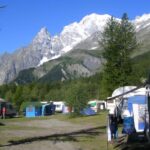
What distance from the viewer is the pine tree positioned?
58906mm

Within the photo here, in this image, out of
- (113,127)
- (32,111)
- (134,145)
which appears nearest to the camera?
(134,145)

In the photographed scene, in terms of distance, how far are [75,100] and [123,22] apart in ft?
42.0

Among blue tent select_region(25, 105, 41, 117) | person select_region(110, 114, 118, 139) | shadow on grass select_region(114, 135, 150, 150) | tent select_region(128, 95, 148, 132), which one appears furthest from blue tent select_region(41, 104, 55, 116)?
shadow on grass select_region(114, 135, 150, 150)

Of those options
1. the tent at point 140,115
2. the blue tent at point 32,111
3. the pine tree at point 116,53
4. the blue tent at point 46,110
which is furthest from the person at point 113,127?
the blue tent at point 46,110

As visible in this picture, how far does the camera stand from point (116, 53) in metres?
59.4

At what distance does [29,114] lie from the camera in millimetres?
80000

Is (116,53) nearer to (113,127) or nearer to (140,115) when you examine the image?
(113,127)

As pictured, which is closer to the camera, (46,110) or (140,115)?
(140,115)

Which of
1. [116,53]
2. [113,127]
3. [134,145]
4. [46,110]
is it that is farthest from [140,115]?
[46,110]

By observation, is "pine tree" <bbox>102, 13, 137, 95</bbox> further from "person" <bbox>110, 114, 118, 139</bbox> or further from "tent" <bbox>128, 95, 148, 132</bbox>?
"tent" <bbox>128, 95, 148, 132</bbox>

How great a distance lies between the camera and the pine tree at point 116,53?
58.9 m

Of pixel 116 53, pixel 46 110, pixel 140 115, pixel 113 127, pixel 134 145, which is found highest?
pixel 116 53

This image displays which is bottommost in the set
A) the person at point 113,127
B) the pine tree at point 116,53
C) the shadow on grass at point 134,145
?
the shadow on grass at point 134,145

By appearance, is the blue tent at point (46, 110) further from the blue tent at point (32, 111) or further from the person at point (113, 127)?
the person at point (113, 127)
